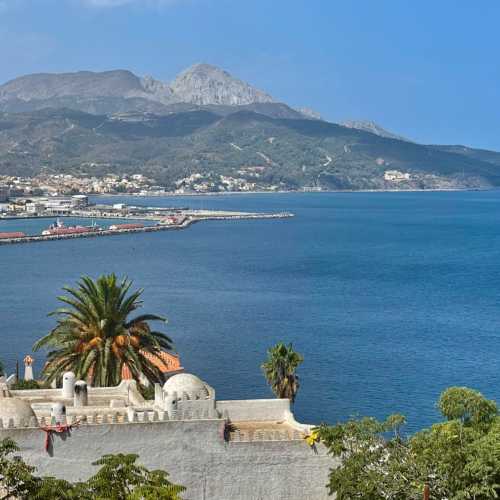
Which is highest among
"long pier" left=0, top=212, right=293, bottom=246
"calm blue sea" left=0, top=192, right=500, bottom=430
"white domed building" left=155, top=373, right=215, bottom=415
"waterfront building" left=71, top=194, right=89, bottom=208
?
"waterfront building" left=71, top=194, right=89, bottom=208

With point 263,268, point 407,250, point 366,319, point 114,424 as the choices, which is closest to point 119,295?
point 114,424

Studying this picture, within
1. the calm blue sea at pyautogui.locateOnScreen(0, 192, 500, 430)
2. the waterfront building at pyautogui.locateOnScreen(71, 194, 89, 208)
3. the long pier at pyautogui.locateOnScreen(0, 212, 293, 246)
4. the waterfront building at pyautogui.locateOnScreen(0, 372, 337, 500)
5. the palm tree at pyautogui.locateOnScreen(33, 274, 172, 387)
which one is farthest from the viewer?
the waterfront building at pyautogui.locateOnScreen(71, 194, 89, 208)

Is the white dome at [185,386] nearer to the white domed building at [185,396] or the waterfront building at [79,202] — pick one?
the white domed building at [185,396]

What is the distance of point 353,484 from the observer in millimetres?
17969

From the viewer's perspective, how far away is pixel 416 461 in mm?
17750

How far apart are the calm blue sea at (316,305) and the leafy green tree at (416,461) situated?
61.4 ft

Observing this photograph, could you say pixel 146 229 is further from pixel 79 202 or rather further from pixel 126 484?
pixel 126 484

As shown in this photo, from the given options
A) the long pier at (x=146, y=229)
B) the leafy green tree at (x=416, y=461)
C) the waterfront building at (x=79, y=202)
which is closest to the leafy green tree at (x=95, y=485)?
the leafy green tree at (x=416, y=461)

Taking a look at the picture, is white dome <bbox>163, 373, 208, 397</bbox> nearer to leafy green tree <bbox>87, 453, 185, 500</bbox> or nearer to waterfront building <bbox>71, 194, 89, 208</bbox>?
leafy green tree <bbox>87, 453, 185, 500</bbox>

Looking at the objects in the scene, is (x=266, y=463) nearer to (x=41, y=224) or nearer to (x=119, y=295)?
(x=119, y=295)

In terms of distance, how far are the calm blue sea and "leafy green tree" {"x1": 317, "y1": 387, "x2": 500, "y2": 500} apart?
18715mm

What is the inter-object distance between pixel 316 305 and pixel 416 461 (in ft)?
167

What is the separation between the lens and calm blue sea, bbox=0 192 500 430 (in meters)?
44.5

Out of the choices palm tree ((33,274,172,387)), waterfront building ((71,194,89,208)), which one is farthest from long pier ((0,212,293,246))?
palm tree ((33,274,172,387))
